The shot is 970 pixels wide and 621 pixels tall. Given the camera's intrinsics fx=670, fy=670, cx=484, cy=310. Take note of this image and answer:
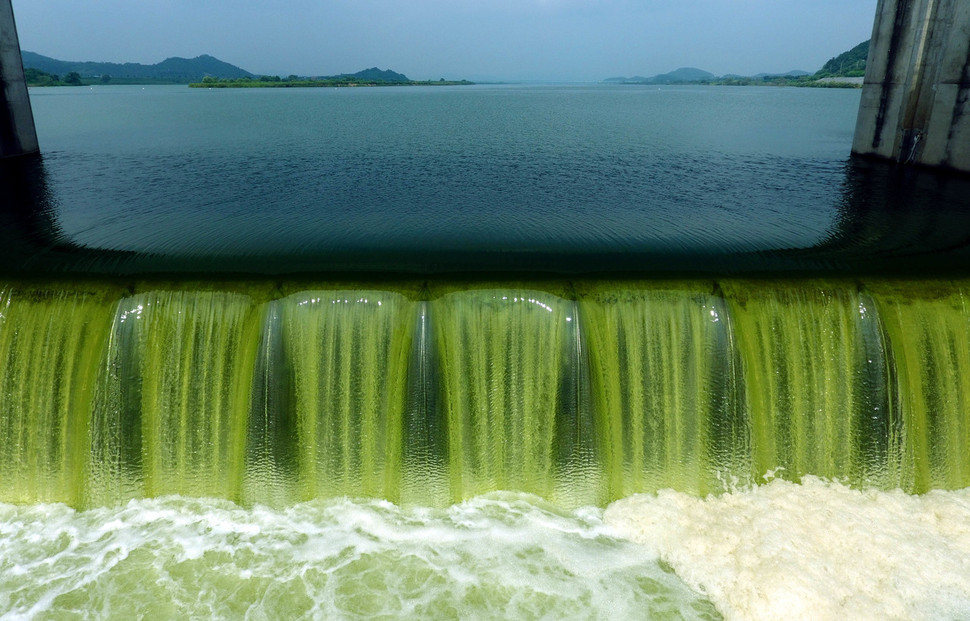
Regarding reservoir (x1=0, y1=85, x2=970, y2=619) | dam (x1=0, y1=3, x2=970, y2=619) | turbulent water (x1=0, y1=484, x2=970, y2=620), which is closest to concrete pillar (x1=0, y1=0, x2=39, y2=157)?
reservoir (x1=0, y1=85, x2=970, y2=619)

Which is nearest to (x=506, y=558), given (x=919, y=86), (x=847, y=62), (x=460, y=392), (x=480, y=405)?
(x=480, y=405)

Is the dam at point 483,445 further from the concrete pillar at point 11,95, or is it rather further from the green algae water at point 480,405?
the concrete pillar at point 11,95

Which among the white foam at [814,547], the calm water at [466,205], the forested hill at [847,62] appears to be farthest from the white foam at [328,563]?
the forested hill at [847,62]

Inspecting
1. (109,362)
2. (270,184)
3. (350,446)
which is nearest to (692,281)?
(350,446)

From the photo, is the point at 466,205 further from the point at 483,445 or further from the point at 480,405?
the point at 483,445

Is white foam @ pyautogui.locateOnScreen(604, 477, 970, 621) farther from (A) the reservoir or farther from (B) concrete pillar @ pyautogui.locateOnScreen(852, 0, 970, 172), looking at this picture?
(B) concrete pillar @ pyautogui.locateOnScreen(852, 0, 970, 172)
